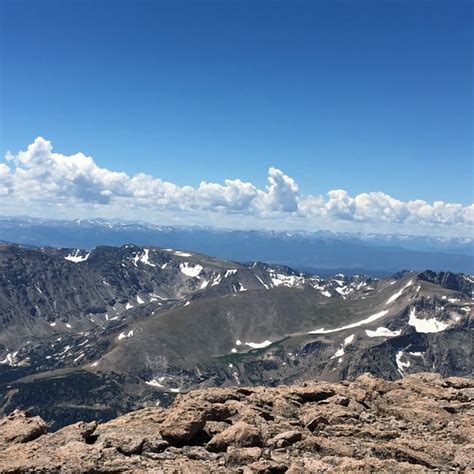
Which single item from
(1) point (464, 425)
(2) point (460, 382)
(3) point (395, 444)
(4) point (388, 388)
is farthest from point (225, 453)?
(2) point (460, 382)

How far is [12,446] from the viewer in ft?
87.9

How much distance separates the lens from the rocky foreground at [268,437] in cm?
2342

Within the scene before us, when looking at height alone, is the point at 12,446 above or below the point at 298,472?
below

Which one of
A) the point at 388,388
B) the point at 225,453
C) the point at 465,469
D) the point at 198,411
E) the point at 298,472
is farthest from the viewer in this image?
the point at 388,388

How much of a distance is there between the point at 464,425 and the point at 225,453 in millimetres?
15527

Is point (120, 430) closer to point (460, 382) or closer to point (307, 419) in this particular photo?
point (307, 419)

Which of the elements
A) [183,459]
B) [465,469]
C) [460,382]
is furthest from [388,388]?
[183,459]

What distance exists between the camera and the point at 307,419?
30906 millimetres

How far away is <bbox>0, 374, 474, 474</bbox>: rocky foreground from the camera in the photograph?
922 inches

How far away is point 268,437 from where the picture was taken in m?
27.6

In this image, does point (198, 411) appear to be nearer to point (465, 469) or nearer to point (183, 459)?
point (183, 459)

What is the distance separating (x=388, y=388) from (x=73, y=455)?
85.0 feet

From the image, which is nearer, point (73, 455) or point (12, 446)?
point (73, 455)

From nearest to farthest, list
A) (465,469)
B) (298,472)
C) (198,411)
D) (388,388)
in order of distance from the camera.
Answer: (298,472)
(465,469)
(198,411)
(388,388)
